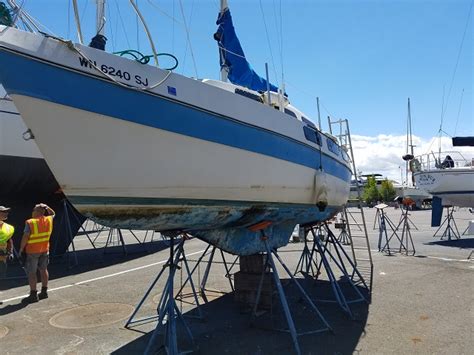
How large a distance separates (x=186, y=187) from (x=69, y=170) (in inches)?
45.4

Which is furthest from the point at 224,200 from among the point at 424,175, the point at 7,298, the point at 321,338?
the point at 424,175

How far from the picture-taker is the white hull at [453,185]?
58.1 ft

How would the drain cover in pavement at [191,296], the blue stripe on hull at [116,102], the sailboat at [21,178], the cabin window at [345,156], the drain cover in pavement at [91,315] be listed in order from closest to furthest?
1. the blue stripe on hull at [116,102]
2. the drain cover in pavement at [91,315]
3. the drain cover in pavement at [191,296]
4. the cabin window at [345,156]
5. the sailboat at [21,178]

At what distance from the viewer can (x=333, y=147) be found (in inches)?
297

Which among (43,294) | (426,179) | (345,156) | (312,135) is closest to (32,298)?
(43,294)

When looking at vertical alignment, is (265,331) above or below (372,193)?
below

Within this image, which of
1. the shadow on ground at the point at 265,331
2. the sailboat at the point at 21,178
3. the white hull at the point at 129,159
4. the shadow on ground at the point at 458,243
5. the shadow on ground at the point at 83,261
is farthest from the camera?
the shadow on ground at the point at 458,243

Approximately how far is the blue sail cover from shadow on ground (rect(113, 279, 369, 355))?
402 centimetres

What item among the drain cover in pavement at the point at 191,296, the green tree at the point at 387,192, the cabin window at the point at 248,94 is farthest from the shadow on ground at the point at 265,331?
the green tree at the point at 387,192

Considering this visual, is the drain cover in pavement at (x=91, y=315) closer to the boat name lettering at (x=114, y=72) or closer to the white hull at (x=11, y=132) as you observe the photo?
the boat name lettering at (x=114, y=72)

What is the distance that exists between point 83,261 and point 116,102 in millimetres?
8599

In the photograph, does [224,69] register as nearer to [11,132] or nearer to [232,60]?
[232,60]

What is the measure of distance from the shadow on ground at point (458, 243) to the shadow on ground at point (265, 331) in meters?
8.66

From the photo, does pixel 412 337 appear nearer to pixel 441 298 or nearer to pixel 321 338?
pixel 321 338
